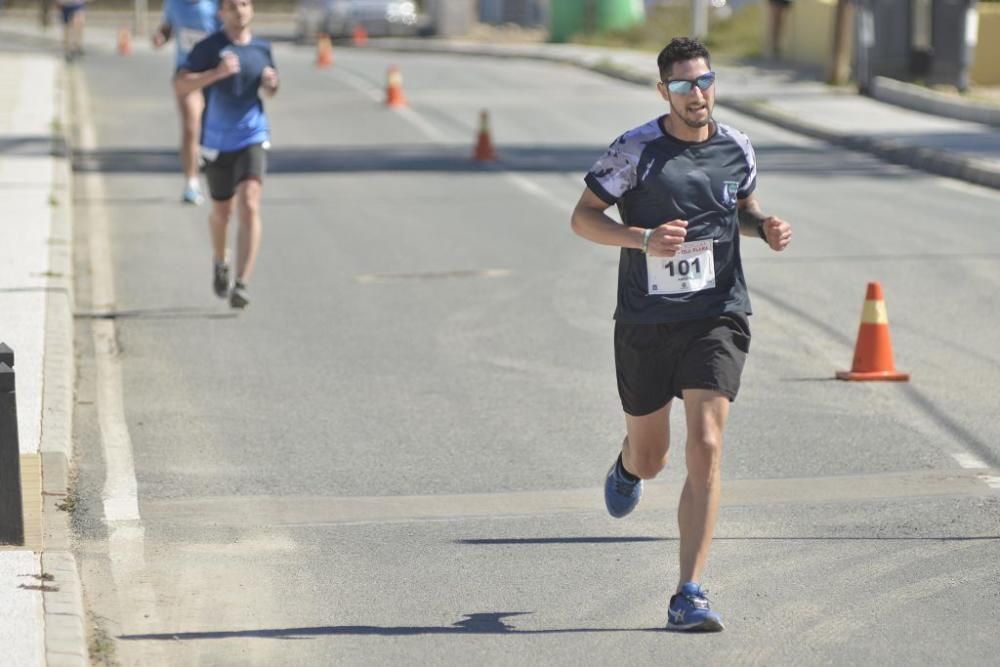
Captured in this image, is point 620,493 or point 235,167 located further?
point 235,167

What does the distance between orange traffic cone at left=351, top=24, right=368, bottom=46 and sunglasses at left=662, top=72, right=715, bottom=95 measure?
41.7 m

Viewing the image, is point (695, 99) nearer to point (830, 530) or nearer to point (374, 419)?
point (830, 530)

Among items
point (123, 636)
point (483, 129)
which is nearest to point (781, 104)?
point (483, 129)

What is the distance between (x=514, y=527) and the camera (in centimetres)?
789

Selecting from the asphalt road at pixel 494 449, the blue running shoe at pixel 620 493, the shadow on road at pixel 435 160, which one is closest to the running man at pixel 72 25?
the shadow on road at pixel 435 160

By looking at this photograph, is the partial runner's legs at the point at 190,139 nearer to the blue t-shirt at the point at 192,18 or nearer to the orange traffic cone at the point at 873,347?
the blue t-shirt at the point at 192,18

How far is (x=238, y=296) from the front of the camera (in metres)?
12.7

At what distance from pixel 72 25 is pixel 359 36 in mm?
8678

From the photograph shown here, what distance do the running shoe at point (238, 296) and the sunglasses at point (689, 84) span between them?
6.46 metres

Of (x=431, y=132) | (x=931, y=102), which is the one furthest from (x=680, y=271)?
(x=931, y=102)

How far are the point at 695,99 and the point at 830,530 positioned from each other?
2.01 m

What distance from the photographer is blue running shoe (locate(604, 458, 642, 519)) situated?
24.0 ft

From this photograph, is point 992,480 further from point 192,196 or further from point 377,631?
point 192,196

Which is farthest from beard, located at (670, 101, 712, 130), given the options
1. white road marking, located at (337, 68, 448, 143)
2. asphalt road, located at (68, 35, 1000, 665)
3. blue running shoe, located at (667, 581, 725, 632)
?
white road marking, located at (337, 68, 448, 143)
